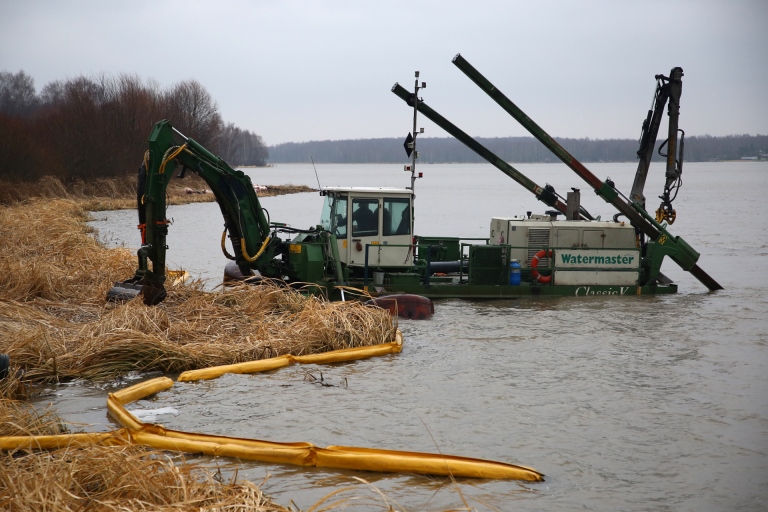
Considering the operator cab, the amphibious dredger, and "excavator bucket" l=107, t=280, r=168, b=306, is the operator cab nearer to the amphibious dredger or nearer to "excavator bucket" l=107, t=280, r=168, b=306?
the amphibious dredger

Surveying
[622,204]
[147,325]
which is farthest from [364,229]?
[622,204]

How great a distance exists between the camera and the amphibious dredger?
14.4 m

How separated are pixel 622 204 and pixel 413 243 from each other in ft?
16.8

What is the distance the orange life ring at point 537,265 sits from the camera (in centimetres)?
1805

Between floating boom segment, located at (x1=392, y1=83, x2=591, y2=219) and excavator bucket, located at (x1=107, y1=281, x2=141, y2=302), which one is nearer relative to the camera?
excavator bucket, located at (x1=107, y1=281, x2=141, y2=302)

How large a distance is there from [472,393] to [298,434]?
9.76 feet

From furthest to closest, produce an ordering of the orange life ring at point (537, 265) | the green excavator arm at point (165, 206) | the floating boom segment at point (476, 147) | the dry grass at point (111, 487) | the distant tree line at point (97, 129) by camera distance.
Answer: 1. the distant tree line at point (97, 129)
2. the floating boom segment at point (476, 147)
3. the orange life ring at point (537, 265)
4. the green excavator arm at point (165, 206)
5. the dry grass at point (111, 487)

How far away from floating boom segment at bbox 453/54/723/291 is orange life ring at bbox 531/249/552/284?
1937 millimetres

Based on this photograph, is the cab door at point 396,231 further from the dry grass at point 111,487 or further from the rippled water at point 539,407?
the dry grass at point 111,487

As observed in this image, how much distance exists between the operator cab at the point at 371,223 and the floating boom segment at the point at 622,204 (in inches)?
154

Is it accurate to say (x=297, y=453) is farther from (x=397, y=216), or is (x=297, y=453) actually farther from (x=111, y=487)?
(x=397, y=216)

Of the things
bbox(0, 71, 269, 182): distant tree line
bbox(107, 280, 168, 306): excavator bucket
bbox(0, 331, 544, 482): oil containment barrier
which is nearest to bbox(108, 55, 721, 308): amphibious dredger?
bbox(107, 280, 168, 306): excavator bucket

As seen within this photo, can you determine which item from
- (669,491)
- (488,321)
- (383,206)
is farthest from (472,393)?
(383,206)

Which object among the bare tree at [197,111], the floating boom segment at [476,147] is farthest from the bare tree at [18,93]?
the floating boom segment at [476,147]
